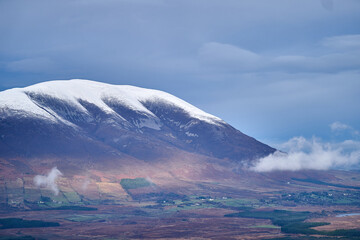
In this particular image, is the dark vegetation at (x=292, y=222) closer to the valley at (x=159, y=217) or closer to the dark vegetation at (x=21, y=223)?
the valley at (x=159, y=217)

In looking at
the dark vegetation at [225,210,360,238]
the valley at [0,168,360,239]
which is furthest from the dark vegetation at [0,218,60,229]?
the dark vegetation at [225,210,360,238]

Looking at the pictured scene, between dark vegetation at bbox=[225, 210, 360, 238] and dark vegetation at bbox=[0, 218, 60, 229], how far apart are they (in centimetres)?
5837

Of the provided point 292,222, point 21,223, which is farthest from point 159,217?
point 21,223

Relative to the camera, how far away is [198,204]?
194500 millimetres

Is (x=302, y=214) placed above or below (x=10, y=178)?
below

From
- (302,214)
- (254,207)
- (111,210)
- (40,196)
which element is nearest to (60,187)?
(40,196)

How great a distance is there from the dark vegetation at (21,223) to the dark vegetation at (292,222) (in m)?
58.4

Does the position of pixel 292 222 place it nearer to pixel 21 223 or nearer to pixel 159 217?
pixel 159 217

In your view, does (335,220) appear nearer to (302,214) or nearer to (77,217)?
(302,214)

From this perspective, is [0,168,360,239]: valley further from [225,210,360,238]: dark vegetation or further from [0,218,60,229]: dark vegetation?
[0,218,60,229]: dark vegetation

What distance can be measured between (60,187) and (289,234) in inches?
3855

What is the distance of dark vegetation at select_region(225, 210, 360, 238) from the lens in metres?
132

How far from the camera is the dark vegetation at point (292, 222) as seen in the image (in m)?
132

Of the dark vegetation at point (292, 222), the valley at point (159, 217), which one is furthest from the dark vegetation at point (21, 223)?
the dark vegetation at point (292, 222)
